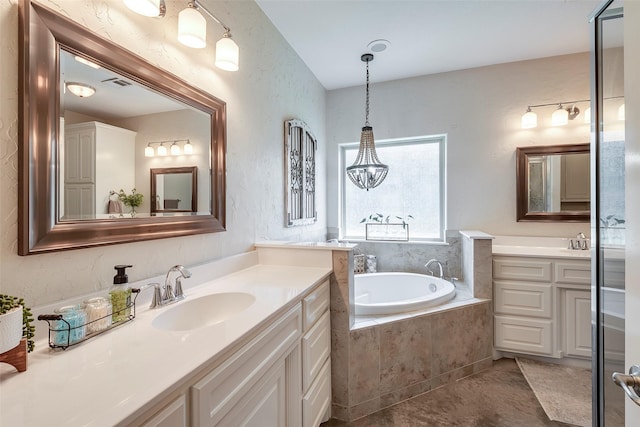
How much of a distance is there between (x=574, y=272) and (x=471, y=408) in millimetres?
1316

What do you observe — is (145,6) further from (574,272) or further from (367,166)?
(574,272)

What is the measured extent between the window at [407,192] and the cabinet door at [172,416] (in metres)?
2.79

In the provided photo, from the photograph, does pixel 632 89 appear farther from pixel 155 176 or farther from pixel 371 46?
pixel 371 46

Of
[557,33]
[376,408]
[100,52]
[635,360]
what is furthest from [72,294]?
[557,33]

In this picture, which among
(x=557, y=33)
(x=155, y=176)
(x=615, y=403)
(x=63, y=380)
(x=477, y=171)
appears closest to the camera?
(x=63, y=380)

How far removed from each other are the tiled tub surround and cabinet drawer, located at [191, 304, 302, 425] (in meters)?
0.61

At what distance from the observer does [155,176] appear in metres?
1.21

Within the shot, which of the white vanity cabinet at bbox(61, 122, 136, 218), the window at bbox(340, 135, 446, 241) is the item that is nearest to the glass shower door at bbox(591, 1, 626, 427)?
the white vanity cabinet at bbox(61, 122, 136, 218)

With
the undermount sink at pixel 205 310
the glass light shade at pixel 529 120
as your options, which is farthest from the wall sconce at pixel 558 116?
the undermount sink at pixel 205 310

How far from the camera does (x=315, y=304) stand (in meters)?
1.46

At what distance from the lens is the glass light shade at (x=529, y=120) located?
104 inches

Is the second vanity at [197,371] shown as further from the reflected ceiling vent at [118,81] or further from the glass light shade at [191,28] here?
the glass light shade at [191,28]

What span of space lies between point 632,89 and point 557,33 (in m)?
2.42

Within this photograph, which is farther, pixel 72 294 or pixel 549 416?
pixel 549 416
